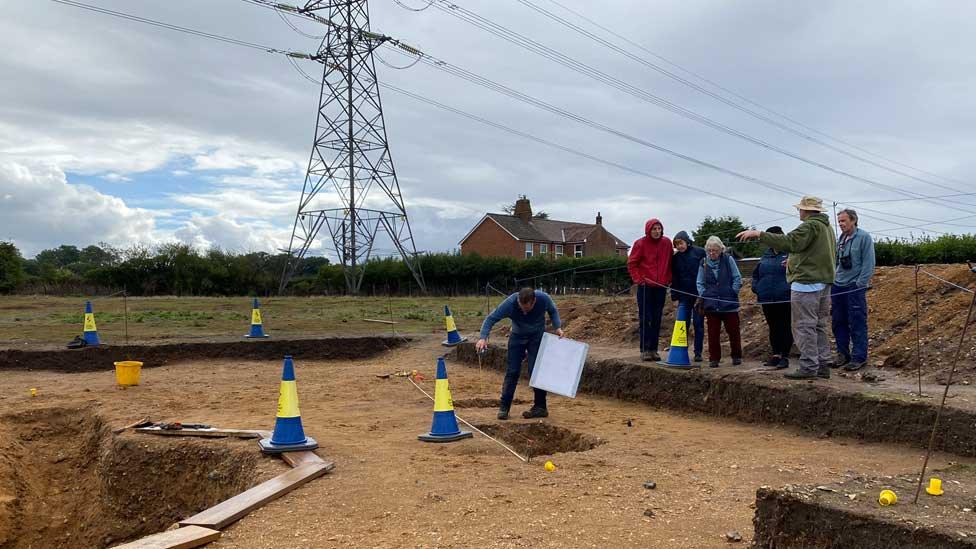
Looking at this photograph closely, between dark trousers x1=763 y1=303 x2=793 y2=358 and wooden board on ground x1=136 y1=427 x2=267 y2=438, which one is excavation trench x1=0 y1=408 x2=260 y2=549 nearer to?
wooden board on ground x1=136 y1=427 x2=267 y2=438

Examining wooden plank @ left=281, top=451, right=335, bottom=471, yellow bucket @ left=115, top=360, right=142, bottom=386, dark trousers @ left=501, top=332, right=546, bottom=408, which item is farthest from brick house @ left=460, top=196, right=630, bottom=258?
wooden plank @ left=281, top=451, right=335, bottom=471

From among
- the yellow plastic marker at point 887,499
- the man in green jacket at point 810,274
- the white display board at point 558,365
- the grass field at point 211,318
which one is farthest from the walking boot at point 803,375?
the grass field at point 211,318

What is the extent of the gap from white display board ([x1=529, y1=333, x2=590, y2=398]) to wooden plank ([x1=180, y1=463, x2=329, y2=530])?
2.79 meters

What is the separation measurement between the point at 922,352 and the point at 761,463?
163 inches

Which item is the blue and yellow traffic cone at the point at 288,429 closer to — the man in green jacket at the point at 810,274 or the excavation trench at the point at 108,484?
the excavation trench at the point at 108,484

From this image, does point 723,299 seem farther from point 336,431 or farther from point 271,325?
point 271,325

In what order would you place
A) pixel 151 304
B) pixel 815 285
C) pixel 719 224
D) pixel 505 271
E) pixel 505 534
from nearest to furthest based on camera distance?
pixel 505 534
pixel 815 285
pixel 151 304
pixel 505 271
pixel 719 224

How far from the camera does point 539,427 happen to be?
7715 millimetres

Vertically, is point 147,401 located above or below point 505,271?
below

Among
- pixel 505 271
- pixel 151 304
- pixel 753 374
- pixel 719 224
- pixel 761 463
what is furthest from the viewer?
pixel 719 224

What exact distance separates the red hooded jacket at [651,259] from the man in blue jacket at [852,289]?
2105 millimetres

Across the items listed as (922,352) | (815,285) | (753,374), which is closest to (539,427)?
(753,374)

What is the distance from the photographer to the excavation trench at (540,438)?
23.2ft

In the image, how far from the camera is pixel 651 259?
9.75 meters
